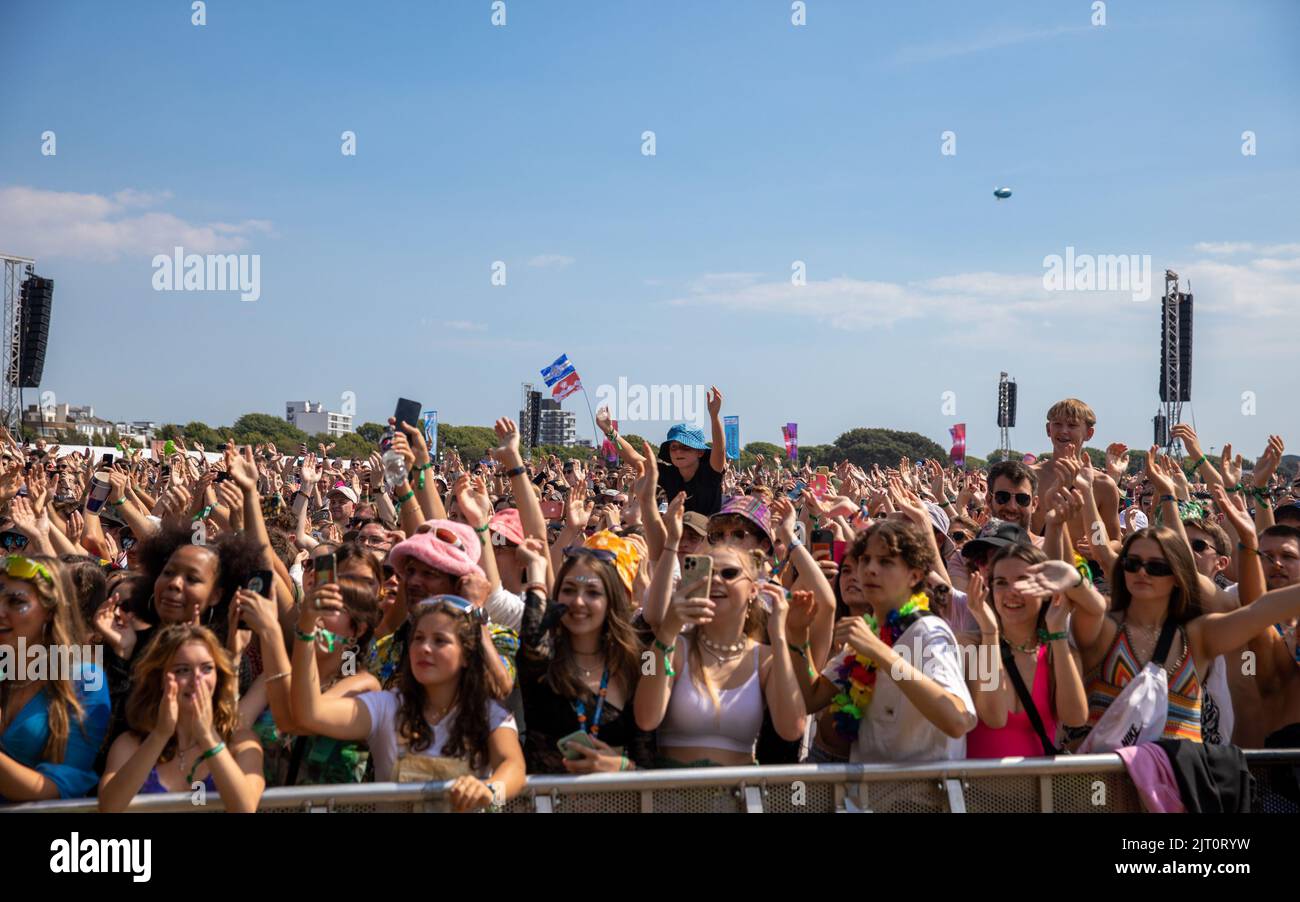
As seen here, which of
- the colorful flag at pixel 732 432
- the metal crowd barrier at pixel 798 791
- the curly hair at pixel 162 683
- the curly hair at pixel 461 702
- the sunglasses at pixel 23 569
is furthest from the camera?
the colorful flag at pixel 732 432

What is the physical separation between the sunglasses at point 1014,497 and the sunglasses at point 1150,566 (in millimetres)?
1861

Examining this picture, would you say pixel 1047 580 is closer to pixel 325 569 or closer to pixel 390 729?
pixel 390 729

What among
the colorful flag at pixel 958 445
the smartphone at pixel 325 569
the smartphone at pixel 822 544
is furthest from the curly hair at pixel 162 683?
the colorful flag at pixel 958 445

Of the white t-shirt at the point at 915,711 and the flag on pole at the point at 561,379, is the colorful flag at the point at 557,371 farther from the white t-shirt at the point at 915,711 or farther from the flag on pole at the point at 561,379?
the white t-shirt at the point at 915,711

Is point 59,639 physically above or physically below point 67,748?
above

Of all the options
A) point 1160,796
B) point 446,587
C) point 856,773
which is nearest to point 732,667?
point 856,773

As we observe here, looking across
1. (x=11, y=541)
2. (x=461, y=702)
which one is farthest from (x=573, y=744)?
(x=11, y=541)

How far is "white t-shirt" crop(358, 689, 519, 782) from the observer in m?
3.54

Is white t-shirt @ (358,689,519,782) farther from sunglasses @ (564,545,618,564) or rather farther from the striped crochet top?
the striped crochet top

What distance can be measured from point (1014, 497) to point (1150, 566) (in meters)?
1.93

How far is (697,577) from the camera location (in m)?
3.67

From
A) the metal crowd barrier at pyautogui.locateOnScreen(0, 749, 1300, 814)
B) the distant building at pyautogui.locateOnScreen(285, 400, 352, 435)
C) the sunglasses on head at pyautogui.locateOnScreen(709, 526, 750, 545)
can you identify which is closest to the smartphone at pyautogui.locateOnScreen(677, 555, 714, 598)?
the metal crowd barrier at pyautogui.locateOnScreen(0, 749, 1300, 814)

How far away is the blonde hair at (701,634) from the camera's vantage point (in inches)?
Result: 152

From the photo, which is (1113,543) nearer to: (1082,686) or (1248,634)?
(1248,634)
